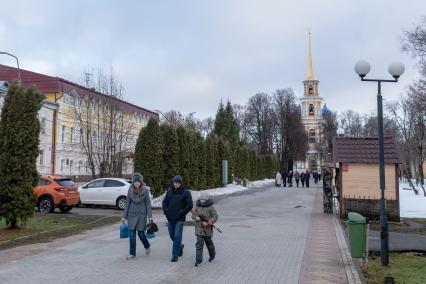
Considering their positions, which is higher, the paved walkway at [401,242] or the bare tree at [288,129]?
the bare tree at [288,129]

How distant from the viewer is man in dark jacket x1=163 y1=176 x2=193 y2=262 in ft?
31.2

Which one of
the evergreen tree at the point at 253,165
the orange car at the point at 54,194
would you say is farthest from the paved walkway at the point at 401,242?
the evergreen tree at the point at 253,165

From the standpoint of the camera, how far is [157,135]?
25781 millimetres

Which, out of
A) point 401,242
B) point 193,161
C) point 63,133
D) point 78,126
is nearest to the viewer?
point 401,242

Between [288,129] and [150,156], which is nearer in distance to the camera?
[150,156]

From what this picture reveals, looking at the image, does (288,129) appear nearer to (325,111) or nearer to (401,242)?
(325,111)

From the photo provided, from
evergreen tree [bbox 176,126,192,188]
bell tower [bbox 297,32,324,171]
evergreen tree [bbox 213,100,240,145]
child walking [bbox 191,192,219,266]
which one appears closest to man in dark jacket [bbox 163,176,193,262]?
child walking [bbox 191,192,219,266]

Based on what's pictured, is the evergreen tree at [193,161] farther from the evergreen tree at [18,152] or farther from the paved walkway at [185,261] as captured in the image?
the evergreen tree at [18,152]

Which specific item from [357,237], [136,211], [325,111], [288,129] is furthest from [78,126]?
[325,111]

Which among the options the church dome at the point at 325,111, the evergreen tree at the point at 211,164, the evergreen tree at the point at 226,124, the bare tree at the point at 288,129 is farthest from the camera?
the church dome at the point at 325,111

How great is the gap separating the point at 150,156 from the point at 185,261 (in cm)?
1609

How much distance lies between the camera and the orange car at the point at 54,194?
1925 centimetres

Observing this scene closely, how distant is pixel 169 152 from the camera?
27.5 meters

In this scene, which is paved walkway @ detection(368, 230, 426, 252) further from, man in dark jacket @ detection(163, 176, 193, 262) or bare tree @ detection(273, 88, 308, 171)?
bare tree @ detection(273, 88, 308, 171)
